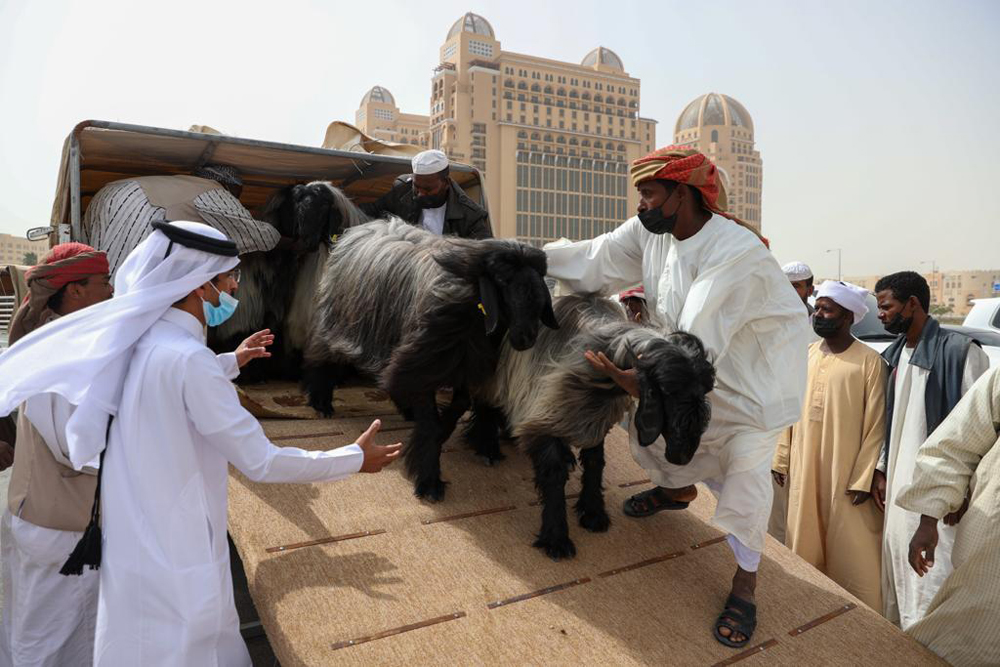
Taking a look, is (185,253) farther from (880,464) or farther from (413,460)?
(880,464)

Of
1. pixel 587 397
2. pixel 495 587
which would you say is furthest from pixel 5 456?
pixel 587 397

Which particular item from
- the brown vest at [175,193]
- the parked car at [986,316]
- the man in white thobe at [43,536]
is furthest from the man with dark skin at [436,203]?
the parked car at [986,316]

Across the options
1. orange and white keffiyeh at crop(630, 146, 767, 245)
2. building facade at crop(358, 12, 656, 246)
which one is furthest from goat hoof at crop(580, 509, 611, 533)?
building facade at crop(358, 12, 656, 246)

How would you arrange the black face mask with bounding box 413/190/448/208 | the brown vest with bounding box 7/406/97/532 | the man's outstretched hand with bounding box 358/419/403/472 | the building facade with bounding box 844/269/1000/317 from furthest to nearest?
the building facade with bounding box 844/269/1000/317 < the black face mask with bounding box 413/190/448/208 < the brown vest with bounding box 7/406/97/532 < the man's outstretched hand with bounding box 358/419/403/472

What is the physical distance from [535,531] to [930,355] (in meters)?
2.52

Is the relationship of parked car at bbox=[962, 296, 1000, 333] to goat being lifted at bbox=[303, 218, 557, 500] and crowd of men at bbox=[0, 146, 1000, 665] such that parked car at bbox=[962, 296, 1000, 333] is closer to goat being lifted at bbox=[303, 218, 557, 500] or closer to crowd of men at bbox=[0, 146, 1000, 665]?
crowd of men at bbox=[0, 146, 1000, 665]

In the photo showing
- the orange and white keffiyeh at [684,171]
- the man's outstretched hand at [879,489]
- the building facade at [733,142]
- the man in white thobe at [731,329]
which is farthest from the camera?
the building facade at [733,142]

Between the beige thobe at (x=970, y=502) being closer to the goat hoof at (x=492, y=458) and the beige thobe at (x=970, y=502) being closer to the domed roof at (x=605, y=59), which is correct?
the goat hoof at (x=492, y=458)

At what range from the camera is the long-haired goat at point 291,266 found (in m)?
5.05

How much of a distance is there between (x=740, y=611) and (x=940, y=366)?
1.90m

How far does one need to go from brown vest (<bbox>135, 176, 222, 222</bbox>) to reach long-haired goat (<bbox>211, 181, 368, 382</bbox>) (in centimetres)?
66

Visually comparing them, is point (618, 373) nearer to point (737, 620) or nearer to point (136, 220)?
point (737, 620)

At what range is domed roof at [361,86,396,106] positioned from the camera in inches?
4254

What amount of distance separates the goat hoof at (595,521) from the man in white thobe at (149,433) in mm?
2161
